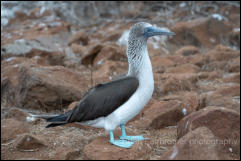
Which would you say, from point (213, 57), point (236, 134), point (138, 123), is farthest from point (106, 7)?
point (236, 134)

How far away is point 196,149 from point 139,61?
4.11 ft

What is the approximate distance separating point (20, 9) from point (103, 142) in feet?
48.1

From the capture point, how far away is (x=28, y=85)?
4.93m

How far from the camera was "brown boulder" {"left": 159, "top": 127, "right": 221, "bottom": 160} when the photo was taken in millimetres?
2464

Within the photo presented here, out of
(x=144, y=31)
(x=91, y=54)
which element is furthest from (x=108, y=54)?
(x=144, y=31)

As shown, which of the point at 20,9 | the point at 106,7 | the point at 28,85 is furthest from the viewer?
the point at 20,9

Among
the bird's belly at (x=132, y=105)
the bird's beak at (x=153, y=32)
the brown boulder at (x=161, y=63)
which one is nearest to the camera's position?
the bird's belly at (x=132, y=105)

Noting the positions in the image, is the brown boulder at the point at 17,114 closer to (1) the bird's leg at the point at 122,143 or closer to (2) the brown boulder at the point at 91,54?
(1) the bird's leg at the point at 122,143

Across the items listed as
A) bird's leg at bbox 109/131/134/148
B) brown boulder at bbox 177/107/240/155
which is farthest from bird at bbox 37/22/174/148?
brown boulder at bbox 177/107/240/155

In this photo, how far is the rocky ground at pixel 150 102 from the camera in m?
3.00

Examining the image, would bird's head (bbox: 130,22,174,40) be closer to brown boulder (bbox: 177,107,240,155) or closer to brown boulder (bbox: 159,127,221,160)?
brown boulder (bbox: 177,107,240,155)

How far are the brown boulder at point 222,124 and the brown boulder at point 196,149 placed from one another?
1.13 ft

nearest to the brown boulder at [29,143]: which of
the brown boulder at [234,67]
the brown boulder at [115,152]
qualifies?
the brown boulder at [115,152]

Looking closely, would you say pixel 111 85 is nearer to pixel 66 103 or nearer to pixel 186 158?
pixel 186 158
